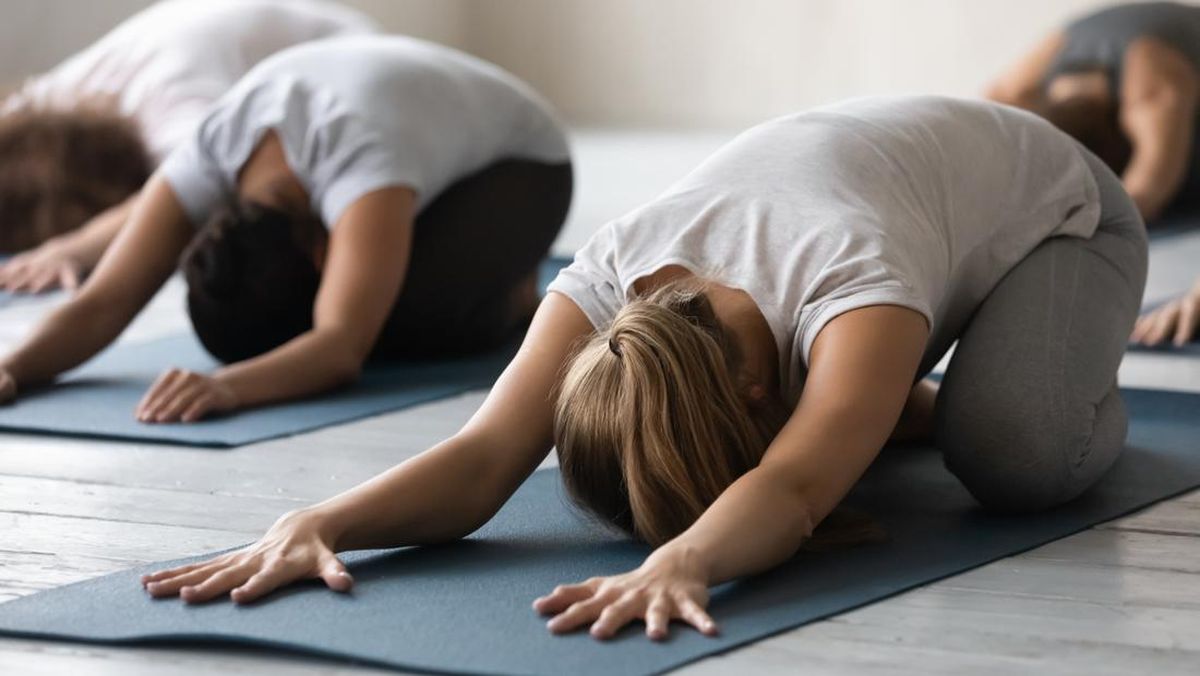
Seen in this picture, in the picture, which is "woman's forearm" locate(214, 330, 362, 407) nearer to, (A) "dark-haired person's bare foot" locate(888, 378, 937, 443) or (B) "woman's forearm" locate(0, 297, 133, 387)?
(B) "woman's forearm" locate(0, 297, 133, 387)

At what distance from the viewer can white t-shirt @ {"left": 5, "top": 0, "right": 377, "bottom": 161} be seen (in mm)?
4195

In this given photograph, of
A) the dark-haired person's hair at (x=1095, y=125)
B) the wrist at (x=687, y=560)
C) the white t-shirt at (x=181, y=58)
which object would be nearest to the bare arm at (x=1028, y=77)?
the dark-haired person's hair at (x=1095, y=125)

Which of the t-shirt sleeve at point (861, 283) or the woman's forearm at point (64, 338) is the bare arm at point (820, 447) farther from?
the woman's forearm at point (64, 338)

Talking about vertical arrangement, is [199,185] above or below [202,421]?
above

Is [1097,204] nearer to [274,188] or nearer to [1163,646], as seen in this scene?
[1163,646]

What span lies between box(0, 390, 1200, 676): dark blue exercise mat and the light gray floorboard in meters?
0.03

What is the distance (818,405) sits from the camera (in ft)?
5.75

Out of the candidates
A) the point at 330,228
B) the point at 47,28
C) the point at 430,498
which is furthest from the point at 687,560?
the point at 47,28

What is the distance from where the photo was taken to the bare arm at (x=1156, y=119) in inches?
175

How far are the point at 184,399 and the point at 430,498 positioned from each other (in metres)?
0.99

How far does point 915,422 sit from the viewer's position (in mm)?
2523

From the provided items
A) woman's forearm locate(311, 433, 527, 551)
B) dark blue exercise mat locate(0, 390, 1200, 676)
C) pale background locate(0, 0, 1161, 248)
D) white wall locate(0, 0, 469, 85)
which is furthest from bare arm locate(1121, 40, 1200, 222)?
white wall locate(0, 0, 469, 85)

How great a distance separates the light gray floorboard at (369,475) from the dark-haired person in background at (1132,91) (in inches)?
92.1

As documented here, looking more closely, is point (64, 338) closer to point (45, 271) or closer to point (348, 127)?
point (348, 127)
